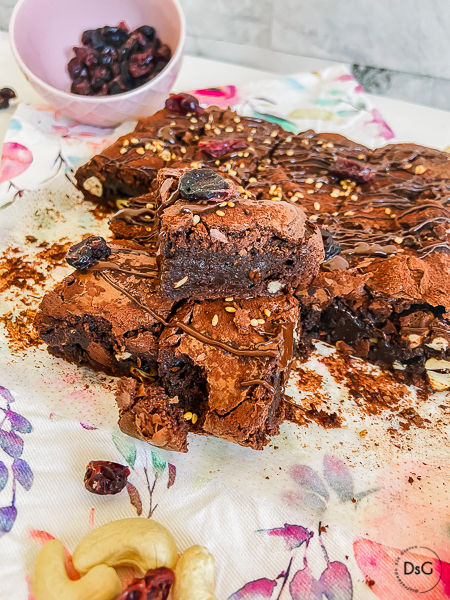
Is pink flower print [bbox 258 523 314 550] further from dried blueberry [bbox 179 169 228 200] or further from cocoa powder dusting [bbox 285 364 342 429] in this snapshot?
dried blueberry [bbox 179 169 228 200]

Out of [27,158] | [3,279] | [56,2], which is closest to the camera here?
[3,279]

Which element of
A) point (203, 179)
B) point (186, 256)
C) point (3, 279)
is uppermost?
point (203, 179)

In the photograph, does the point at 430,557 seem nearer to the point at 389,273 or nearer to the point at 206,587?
the point at 206,587

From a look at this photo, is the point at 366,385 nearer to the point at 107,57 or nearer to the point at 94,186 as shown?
the point at 94,186

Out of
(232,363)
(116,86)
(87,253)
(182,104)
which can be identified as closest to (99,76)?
(116,86)

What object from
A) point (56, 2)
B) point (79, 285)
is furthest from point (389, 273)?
point (56, 2)

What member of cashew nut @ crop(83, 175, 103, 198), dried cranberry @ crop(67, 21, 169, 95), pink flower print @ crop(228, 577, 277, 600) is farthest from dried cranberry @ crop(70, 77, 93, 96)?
A: pink flower print @ crop(228, 577, 277, 600)
